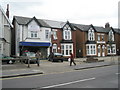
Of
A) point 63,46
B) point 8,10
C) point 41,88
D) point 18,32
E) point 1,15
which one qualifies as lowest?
point 41,88

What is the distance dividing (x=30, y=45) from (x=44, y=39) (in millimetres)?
3820

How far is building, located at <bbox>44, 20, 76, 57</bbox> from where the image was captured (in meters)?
31.7

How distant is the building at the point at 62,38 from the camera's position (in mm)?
31702

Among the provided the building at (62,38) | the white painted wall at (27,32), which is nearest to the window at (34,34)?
the white painted wall at (27,32)

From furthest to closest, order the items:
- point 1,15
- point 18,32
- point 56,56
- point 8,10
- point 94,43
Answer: point 94,43 → point 8,10 → point 18,32 → point 56,56 → point 1,15

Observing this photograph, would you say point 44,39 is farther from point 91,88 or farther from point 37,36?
point 91,88

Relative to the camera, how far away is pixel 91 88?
7223 millimetres

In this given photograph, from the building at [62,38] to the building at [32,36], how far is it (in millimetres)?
1543

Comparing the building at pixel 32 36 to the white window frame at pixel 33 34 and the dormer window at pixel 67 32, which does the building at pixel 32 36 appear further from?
the dormer window at pixel 67 32

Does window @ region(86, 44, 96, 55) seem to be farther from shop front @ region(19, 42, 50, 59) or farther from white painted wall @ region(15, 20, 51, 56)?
white painted wall @ region(15, 20, 51, 56)

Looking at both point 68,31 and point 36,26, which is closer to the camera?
point 36,26

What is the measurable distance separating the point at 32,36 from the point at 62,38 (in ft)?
22.8

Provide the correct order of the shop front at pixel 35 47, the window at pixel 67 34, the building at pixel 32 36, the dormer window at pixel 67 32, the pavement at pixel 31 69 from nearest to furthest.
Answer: the pavement at pixel 31 69 < the shop front at pixel 35 47 < the building at pixel 32 36 < the dormer window at pixel 67 32 < the window at pixel 67 34

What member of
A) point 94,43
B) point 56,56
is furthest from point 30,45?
point 94,43
